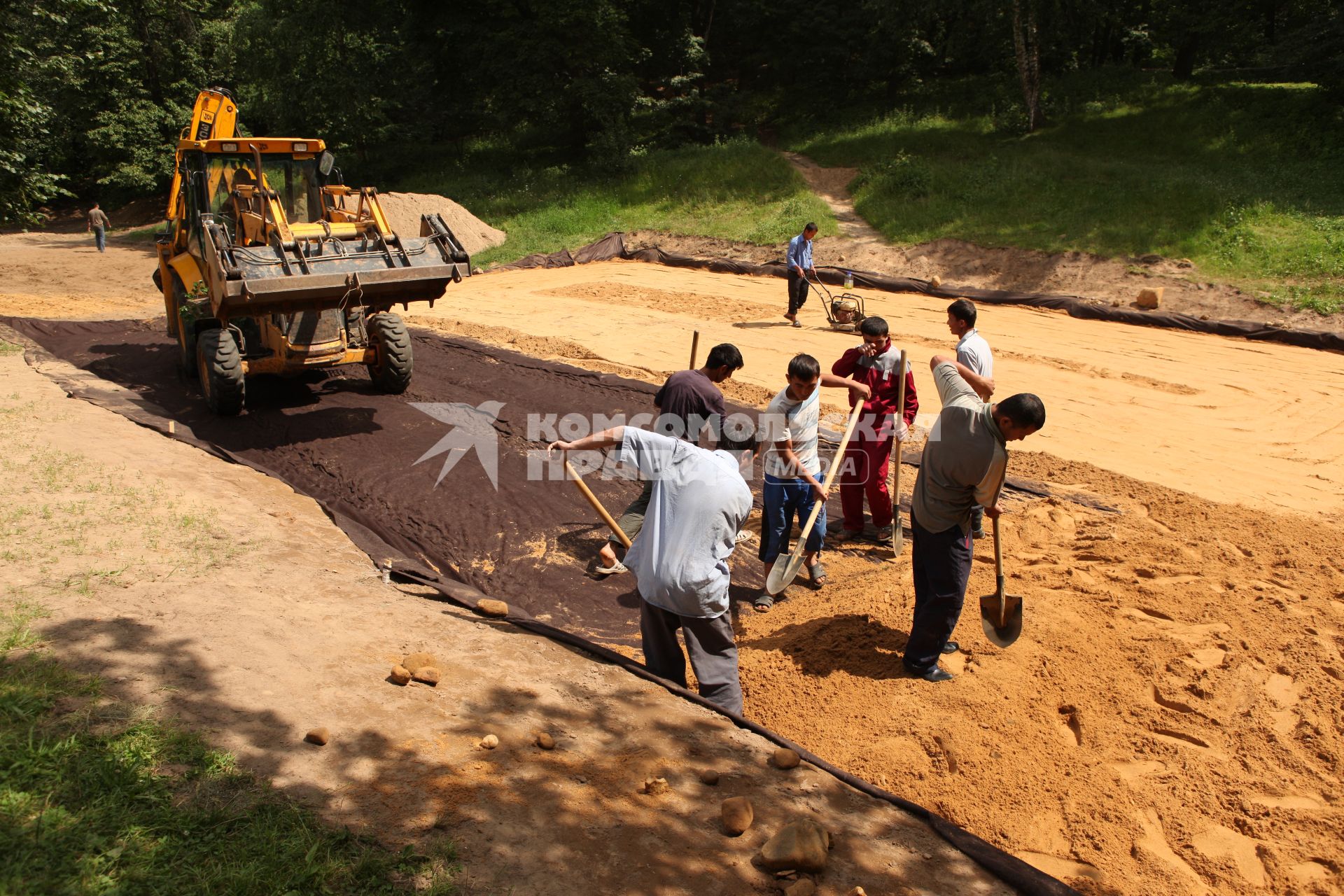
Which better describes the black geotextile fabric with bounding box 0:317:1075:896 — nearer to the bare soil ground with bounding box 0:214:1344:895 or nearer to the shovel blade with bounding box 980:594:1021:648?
the bare soil ground with bounding box 0:214:1344:895

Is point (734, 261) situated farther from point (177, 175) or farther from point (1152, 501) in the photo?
point (1152, 501)

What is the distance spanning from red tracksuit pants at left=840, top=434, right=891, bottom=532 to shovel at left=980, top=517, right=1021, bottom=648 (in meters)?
1.90

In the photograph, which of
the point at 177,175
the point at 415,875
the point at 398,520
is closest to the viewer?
the point at 415,875

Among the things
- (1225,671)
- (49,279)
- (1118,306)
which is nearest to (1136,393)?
(1118,306)

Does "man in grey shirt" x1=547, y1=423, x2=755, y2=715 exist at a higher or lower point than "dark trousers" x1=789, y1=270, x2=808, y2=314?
lower

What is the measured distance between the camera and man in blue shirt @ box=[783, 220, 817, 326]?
45.5ft

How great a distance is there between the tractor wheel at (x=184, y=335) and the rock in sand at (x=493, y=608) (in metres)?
6.63

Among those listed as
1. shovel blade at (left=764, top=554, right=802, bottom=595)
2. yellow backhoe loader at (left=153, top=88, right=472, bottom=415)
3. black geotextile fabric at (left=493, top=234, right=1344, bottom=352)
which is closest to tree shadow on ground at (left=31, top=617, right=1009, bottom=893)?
shovel blade at (left=764, top=554, right=802, bottom=595)

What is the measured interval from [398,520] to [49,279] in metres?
17.0

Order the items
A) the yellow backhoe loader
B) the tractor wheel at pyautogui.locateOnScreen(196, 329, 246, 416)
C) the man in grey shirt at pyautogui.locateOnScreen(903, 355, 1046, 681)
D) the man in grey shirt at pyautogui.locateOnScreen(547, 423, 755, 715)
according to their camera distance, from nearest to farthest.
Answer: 1. the man in grey shirt at pyautogui.locateOnScreen(547, 423, 755, 715)
2. the man in grey shirt at pyautogui.locateOnScreen(903, 355, 1046, 681)
3. the yellow backhoe loader
4. the tractor wheel at pyautogui.locateOnScreen(196, 329, 246, 416)

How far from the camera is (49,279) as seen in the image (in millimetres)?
19203

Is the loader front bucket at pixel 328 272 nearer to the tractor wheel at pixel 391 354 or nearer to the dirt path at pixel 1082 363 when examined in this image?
the tractor wheel at pixel 391 354

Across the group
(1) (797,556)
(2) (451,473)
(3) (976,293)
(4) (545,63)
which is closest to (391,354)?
(2) (451,473)

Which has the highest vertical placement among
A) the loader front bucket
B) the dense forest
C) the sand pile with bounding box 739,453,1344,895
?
the dense forest
